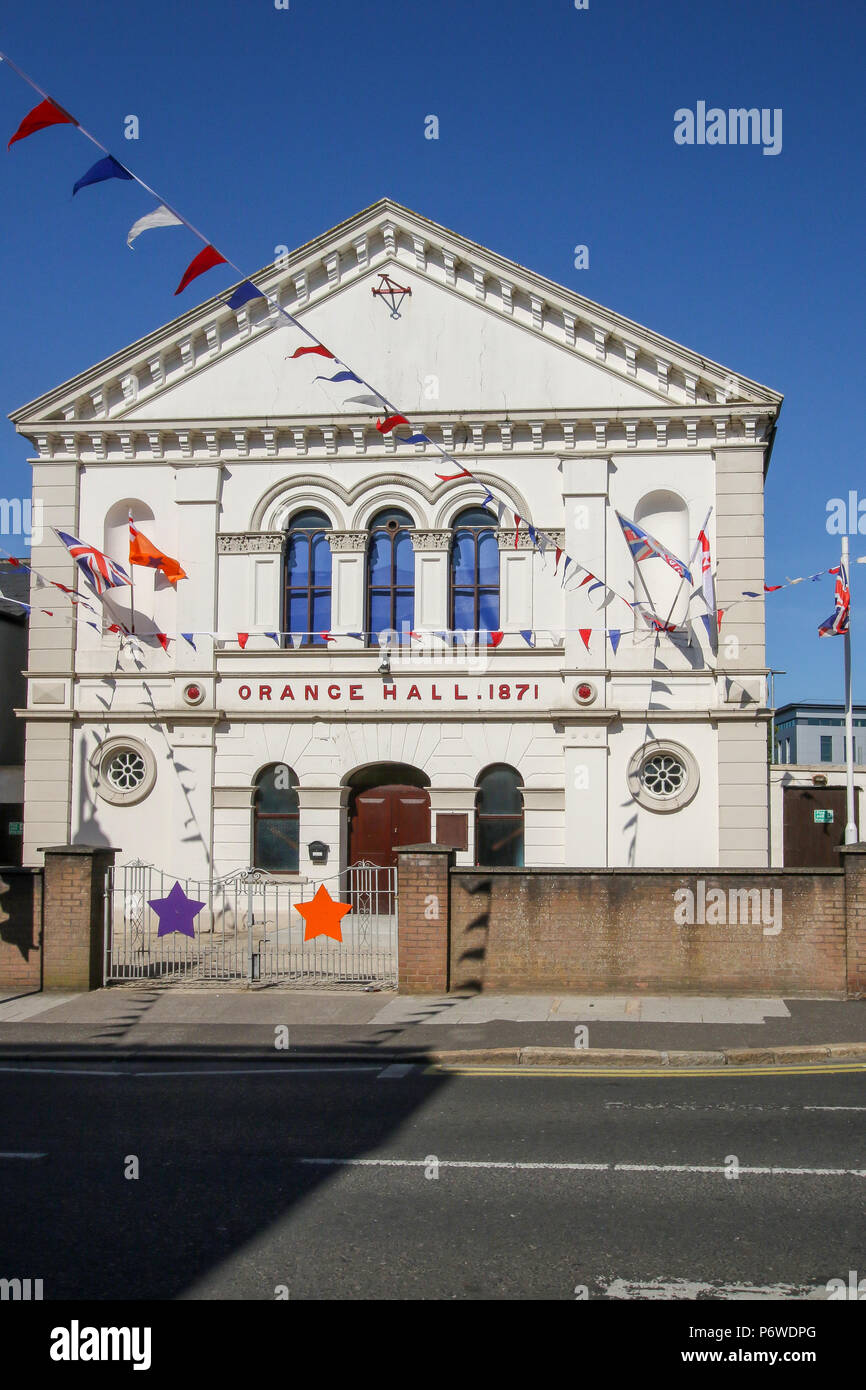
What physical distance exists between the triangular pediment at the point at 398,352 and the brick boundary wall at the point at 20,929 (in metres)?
10.1

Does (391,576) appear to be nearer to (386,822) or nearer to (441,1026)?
(386,822)

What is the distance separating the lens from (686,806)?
21109 millimetres

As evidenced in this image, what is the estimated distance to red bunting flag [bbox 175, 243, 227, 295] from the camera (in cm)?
1200

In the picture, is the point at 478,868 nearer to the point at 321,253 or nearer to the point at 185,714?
the point at 185,714

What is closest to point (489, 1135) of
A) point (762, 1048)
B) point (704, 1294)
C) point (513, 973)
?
point (704, 1294)

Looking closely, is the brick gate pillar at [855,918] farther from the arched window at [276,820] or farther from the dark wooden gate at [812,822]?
the dark wooden gate at [812,822]

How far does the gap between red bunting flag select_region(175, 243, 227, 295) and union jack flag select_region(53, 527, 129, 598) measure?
9.91 metres

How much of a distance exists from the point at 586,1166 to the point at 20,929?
1016 centimetres

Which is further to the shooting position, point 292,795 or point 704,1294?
point 292,795

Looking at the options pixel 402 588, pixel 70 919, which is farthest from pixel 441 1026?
pixel 402 588

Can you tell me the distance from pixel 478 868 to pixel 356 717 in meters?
7.09

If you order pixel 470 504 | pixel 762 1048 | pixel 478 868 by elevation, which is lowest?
pixel 762 1048
